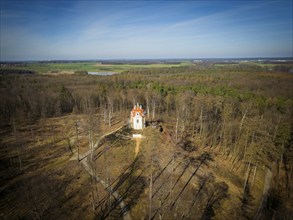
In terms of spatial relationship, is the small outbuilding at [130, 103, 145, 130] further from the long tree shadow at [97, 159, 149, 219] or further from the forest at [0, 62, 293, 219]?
the long tree shadow at [97, 159, 149, 219]

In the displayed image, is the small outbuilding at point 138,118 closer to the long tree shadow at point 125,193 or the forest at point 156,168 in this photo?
the forest at point 156,168

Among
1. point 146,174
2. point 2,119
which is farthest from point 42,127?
point 146,174

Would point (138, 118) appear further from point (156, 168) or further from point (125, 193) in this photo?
point (125, 193)

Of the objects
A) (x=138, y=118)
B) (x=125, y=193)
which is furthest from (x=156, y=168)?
(x=138, y=118)

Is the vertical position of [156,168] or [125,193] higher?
[125,193]

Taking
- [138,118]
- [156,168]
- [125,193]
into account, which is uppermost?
[138,118]

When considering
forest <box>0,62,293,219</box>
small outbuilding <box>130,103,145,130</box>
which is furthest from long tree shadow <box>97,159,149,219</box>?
small outbuilding <box>130,103,145,130</box>

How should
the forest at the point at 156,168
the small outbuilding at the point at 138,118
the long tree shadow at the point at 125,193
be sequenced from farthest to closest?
the small outbuilding at the point at 138,118 < the forest at the point at 156,168 < the long tree shadow at the point at 125,193

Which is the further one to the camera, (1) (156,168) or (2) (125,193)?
(1) (156,168)

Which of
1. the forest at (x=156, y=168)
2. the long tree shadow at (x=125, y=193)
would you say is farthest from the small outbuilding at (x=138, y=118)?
the long tree shadow at (x=125, y=193)

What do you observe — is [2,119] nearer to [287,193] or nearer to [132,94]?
[132,94]

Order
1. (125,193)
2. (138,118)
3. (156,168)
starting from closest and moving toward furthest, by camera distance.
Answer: (125,193) → (156,168) → (138,118)
